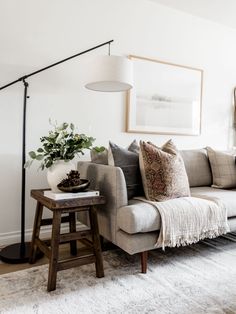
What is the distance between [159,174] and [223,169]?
41.0 inches

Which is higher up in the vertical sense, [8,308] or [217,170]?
[217,170]

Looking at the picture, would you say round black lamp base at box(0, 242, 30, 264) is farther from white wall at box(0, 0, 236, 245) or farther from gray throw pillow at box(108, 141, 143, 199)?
gray throw pillow at box(108, 141, 143, 199)

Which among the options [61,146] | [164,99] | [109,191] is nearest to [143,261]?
[109,191]

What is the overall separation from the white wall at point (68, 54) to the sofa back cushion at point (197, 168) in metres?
0.43

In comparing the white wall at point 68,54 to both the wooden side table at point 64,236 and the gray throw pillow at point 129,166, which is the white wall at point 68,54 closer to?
the wooden side table at point 64,236

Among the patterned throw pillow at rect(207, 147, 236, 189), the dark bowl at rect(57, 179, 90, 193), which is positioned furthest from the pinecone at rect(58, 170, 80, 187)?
the patterned throw pillow at rect(207, 147, 236, 189)

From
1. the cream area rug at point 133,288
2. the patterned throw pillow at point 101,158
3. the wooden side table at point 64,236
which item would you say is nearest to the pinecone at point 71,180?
the wooden side table at point 64,236

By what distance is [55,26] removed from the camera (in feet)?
8.42

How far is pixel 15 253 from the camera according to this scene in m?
2.16

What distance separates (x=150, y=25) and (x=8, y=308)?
2929 millimetres

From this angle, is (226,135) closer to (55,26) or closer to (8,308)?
(55,26)

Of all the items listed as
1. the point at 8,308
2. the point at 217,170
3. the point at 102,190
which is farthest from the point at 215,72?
the point at 8,308

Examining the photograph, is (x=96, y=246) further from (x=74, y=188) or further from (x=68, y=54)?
(x=68, y=54)

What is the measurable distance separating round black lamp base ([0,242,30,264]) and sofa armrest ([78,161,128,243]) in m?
0.61
